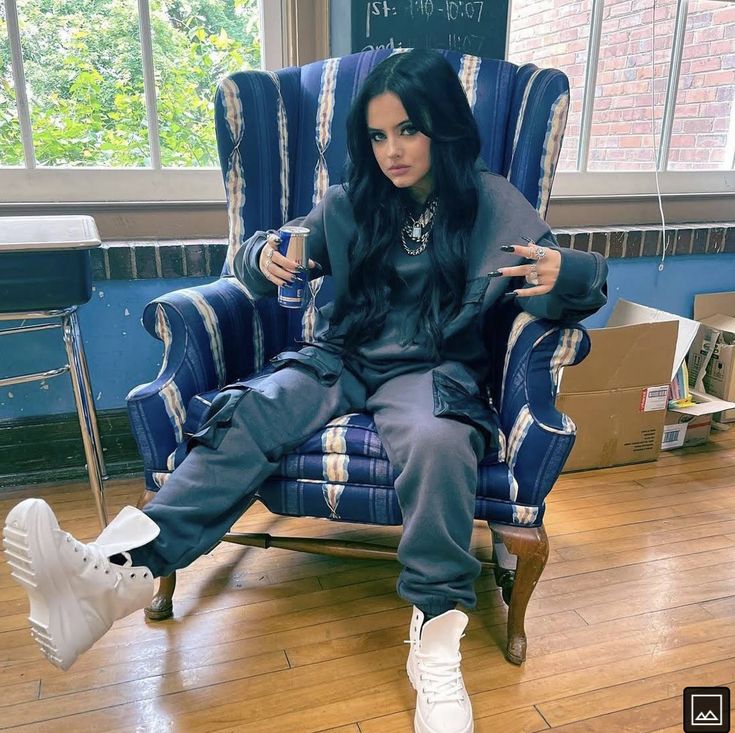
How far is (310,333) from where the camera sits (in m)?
1.68

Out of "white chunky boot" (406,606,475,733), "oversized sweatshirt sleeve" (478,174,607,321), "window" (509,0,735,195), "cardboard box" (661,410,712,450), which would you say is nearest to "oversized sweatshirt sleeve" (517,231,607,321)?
"oversized sweatshirt sleeve" (478,174,607,321)

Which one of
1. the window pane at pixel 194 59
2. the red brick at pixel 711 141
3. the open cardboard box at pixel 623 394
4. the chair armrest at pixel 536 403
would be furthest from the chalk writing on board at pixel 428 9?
the red brick at pixel 711 141

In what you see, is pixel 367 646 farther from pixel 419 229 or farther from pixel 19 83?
pixel 19 83

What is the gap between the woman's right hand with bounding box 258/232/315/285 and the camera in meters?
1.29

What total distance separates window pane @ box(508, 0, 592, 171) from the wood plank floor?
5.31 feet

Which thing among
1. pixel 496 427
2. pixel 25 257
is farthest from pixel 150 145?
pixel 496 427

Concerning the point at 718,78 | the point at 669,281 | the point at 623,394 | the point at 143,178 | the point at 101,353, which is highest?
the point at 718,78

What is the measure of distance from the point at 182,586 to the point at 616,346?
53.0 inches

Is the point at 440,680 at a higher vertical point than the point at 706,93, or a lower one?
lower

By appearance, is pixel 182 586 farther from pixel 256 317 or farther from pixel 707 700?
→ pixel 707 700

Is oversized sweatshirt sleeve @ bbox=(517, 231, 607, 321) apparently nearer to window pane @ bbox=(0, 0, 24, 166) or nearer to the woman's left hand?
the woman's left hand

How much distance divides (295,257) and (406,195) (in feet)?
0.98

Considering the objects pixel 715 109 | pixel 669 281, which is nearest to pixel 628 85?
pixel 715 109

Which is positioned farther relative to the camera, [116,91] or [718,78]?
[718,78]
